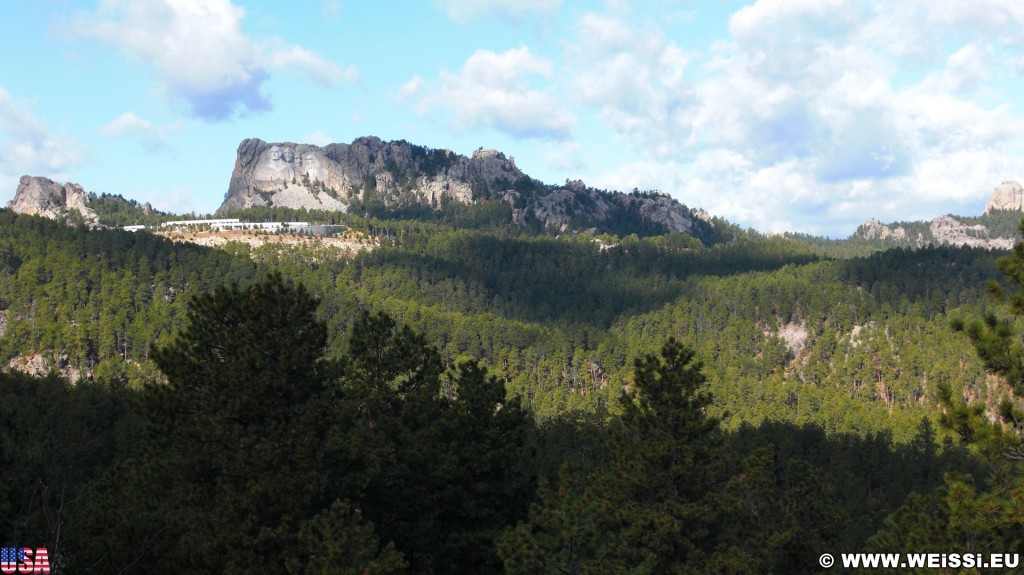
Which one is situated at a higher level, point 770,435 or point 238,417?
point 238,417

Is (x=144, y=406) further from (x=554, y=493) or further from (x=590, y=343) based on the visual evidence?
(x=590, y=343)

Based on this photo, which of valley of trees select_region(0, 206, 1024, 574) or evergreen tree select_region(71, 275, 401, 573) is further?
evergreen tree select_region(71, 275, 401, 573)

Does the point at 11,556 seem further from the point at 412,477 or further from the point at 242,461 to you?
the point at 412,477

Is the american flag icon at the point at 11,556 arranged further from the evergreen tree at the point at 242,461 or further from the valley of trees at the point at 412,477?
the evergreen tree at the point at 242,461

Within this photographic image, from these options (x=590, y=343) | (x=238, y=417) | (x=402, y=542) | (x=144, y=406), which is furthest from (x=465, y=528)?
(x=590, y=343)

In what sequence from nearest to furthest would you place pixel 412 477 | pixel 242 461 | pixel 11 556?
pixel 11 556, pixel 242 461, pixel 412 477

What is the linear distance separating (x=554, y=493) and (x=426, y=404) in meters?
6.57

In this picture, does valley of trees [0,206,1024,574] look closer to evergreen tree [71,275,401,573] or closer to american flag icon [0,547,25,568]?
evergreen tree [71,275,401,573]

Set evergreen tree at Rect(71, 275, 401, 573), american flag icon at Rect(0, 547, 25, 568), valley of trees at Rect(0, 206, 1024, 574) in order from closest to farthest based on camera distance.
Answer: american flag icon at Rect(0, 547, 25, 568) → valley of trees at Rect(0, 206, 1024, 574) → evergreen tree at Rect(71, 275, 401, 573)

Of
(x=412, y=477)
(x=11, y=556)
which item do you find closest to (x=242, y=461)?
(x=11, y=556)

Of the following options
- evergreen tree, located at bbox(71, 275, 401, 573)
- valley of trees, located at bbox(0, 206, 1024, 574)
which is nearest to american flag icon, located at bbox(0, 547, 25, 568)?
valley of trees, located at bbox(0, 206, 1024, 574)

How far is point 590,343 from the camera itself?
567 feet

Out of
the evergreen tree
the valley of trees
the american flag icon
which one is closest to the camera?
the american flag icon

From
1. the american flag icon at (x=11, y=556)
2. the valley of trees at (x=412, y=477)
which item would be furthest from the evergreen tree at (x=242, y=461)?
the american flag icon at (x=11, y=556)
